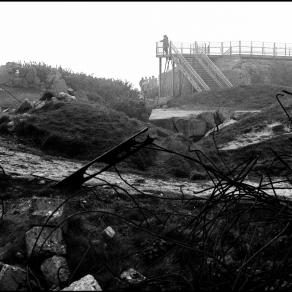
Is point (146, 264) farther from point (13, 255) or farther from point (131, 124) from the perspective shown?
point (131, 124)

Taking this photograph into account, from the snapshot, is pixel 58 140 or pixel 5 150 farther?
pixel 58 140

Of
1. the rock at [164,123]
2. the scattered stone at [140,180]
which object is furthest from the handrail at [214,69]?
the scattered stone at [140,180]

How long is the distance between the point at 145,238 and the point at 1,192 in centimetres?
192

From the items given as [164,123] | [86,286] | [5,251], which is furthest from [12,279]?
[164,123]

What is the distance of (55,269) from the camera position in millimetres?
3330

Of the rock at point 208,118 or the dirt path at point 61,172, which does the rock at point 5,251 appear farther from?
the rock at point 208,118

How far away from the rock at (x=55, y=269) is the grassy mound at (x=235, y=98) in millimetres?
18295

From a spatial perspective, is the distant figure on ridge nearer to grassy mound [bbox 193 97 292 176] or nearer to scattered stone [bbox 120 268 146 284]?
grassy mound [bbox 193 97 292 176]

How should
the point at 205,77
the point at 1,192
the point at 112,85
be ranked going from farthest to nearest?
the point at 205,77 < the point at 112,85 < the point at 1,192

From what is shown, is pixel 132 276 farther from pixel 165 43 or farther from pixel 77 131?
pixel 165 43

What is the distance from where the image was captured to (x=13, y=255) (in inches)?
141

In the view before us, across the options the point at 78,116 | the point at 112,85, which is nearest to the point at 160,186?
the point at 78,116

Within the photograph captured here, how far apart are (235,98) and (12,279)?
21.3 m

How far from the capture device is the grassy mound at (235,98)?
21606 mm
